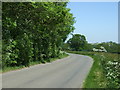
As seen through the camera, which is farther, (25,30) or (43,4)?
(25,30)

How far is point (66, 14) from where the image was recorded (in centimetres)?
2291

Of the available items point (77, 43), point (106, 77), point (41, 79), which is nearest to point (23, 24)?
point (41, 79)

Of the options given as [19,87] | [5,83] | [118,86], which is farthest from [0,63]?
[118,86]

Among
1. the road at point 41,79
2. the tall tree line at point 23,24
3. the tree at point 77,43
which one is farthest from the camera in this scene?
the tree at point 77,43

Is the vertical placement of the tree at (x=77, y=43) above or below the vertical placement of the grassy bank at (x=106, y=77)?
above

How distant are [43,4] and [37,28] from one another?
17.4 ft

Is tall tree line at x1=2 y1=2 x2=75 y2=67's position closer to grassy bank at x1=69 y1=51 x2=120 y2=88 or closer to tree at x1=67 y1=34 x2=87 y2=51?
grassy bank at x1=69 y1=51 x2=120 y2=88

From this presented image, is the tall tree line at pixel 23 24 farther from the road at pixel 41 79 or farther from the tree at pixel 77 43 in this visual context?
the tree at pixel 77 43

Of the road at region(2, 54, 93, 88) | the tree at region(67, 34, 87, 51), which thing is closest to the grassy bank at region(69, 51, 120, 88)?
the road at region(2, 54, 93, 88)

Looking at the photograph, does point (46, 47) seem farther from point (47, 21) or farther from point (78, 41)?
point (78, 41)

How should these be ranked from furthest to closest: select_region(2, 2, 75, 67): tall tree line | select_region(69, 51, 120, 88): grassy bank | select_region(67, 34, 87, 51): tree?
select_region(67, 34, 87, 51): tree < select_region(2, 2, 75, 67): tall tree line < select_region(69, 51, 120, 88): grassy bank

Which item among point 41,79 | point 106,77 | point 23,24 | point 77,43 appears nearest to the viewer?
point 41,79

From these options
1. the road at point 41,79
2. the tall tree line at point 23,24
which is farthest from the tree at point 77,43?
the road at point 41,79

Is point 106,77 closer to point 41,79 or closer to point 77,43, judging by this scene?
point 41,79
